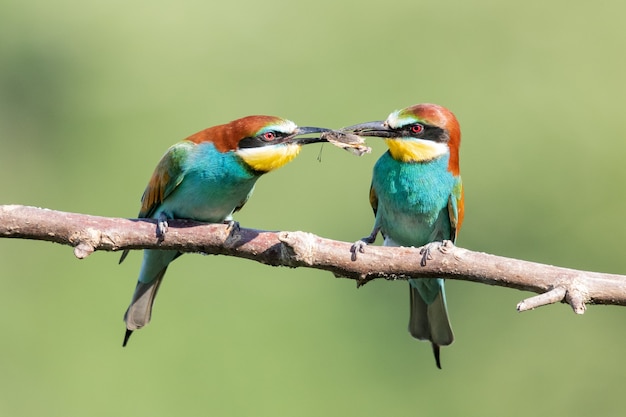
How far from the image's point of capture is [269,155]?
2537 mm

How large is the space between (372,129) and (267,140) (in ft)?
1.02

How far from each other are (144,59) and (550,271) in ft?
11.2

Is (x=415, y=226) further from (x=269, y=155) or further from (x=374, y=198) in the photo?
(x=269, y=155)

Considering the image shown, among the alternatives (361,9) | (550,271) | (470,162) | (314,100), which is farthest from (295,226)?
(550,271)

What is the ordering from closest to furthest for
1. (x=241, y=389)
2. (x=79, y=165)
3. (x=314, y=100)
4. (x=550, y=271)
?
(x=550, y=271)
(x=241, y=389)
(x=314, y=100)
(x=79, y=165)

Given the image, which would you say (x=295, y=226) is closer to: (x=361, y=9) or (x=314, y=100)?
(x=314, y=100)

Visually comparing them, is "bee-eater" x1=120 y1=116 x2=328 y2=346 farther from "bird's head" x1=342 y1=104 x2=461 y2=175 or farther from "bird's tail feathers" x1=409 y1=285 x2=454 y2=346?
"bird's tail feathers" x1=409 y1=285 x2=454 y2=346

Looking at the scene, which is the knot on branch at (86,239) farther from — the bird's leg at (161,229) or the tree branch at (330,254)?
the bird's leg at (161,229)

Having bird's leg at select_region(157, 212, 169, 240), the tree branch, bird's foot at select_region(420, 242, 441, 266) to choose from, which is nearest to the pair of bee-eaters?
bird's leg at select_region(157, 212, 169, 240)

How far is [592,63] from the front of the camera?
16.8ft

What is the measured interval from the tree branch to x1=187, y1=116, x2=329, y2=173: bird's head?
33 centimetres

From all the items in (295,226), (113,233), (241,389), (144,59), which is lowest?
(241,389)

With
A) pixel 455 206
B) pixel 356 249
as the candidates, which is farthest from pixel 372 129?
pixel 356 249

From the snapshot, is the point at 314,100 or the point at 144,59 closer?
the point at 314,100
